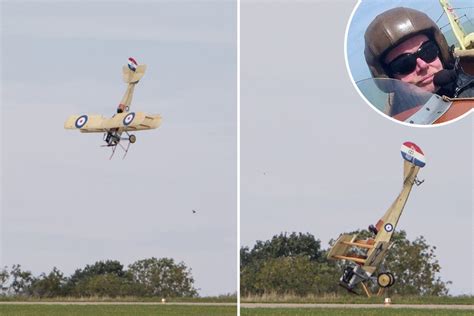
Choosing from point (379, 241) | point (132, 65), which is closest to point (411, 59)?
point (379, 241)

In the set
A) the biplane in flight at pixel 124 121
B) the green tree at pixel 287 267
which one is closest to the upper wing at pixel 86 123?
the biplane in flight at pixel 124 121

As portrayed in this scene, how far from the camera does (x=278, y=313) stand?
18672mm

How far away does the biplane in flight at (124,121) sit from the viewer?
16453 millimetres

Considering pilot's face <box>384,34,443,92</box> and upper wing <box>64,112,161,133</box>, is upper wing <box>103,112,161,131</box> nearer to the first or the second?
upper wing <box>64,112,161,133</box>

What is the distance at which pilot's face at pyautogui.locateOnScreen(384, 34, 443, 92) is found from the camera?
1981 cm

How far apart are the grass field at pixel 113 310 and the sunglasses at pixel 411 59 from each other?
4084mm

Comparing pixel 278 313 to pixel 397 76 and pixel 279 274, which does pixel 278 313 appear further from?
pixel 279 274

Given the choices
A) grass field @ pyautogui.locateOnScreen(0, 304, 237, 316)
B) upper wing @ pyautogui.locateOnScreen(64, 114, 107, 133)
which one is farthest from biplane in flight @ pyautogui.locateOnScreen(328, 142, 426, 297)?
upper wing @ pyautogui.locateOnScreen(64, 114, 107, 133)

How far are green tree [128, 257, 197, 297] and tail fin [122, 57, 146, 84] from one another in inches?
144

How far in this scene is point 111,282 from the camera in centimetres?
2130

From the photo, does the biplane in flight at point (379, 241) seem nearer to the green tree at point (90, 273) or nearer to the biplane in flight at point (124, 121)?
the green tree at point (90, 273)

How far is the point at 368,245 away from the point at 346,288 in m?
1.66

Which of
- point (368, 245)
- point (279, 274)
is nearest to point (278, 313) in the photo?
point (368, 245)

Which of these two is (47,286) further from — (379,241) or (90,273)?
(379,241)
